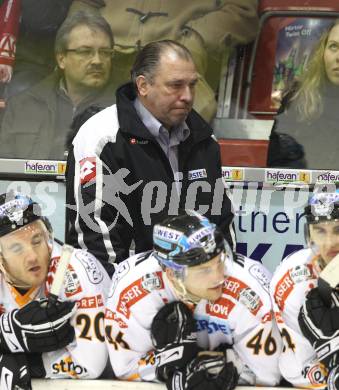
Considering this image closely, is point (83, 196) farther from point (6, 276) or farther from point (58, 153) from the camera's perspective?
point (58, 153)

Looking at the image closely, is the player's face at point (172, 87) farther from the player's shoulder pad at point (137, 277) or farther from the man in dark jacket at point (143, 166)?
the player's shoulder pad at point (137, 277)

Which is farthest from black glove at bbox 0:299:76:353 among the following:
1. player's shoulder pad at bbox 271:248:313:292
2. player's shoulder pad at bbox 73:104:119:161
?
player's shoulder pad at bbox 73:104:119:161

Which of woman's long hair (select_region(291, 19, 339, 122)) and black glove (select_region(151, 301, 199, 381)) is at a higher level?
woman's long hair (select_region(291, 19, 339, 122))

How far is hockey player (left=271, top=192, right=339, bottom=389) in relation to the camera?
111 inches

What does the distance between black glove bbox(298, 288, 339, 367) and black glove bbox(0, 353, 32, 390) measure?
3.15ft

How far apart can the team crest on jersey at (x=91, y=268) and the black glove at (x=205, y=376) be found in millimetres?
474

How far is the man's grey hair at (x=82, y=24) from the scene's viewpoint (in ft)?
15.5

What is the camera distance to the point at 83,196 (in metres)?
3.62

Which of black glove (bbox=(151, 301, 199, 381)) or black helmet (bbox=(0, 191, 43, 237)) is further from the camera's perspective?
black helmet (bbox=(0, 191, 43, 237))

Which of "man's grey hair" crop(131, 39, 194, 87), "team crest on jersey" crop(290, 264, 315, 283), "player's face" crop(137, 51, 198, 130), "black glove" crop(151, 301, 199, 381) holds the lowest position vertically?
"black glove" crop(151, 301, 199, 381)

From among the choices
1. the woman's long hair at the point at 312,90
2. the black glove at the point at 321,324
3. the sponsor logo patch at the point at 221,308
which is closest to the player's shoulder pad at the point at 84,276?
the sponsor logo patch at the point at 221,308

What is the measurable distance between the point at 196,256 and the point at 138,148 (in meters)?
0.90

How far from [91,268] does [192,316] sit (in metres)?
0.44

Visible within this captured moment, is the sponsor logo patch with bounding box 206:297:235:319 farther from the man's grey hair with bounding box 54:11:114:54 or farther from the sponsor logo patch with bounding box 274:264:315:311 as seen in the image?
the man's grey hair with bounding box 54:11:114:54
